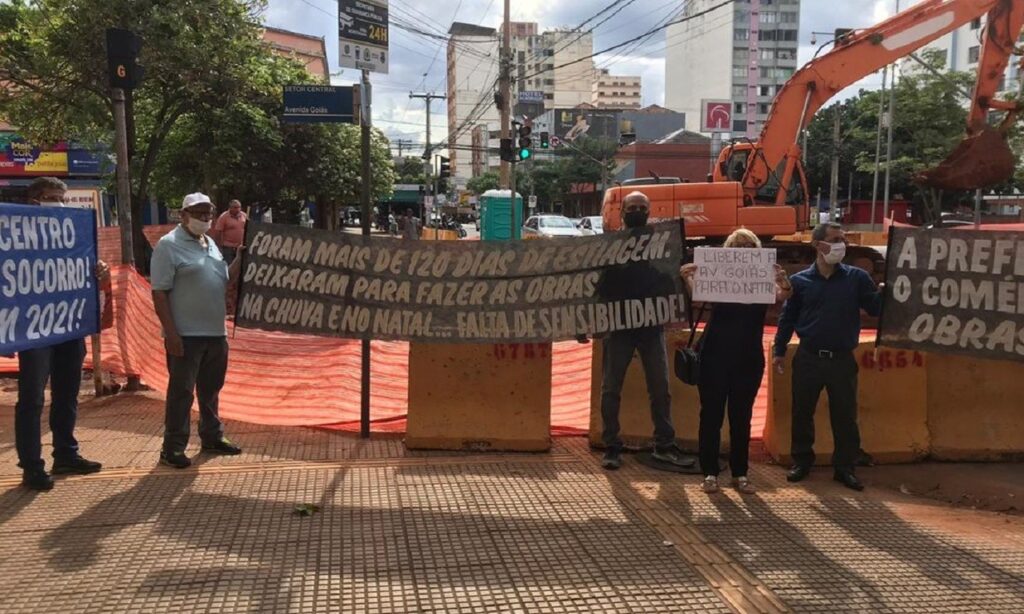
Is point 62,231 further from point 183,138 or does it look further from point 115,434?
point 183,138

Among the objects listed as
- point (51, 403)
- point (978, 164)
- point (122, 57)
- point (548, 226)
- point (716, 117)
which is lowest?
point (51, 403)

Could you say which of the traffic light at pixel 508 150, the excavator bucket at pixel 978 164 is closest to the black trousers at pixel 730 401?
the excavator bucket at pixel 978 164

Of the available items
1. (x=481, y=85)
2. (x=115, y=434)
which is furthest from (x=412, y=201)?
(x=115, y=434)

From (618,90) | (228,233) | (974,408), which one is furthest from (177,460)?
(618,90)

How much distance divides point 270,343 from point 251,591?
6432 mm

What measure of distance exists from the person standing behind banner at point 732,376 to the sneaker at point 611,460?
0.59 metres

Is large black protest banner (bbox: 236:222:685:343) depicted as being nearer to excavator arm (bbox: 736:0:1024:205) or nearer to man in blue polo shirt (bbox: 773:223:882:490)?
man in blue polo shirt (bbox: 773:223:882:490)

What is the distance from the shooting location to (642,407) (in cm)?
597

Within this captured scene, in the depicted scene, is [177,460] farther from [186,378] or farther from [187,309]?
[187,309]

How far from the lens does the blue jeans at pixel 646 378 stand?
18.2 ft

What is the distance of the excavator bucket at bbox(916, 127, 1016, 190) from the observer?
10969mm

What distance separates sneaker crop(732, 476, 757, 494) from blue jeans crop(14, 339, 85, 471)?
14.2 ft

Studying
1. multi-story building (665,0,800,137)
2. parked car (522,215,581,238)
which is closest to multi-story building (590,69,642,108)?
multi-story building (665,0,800,137)

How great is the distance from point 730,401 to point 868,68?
10973 millimetres
